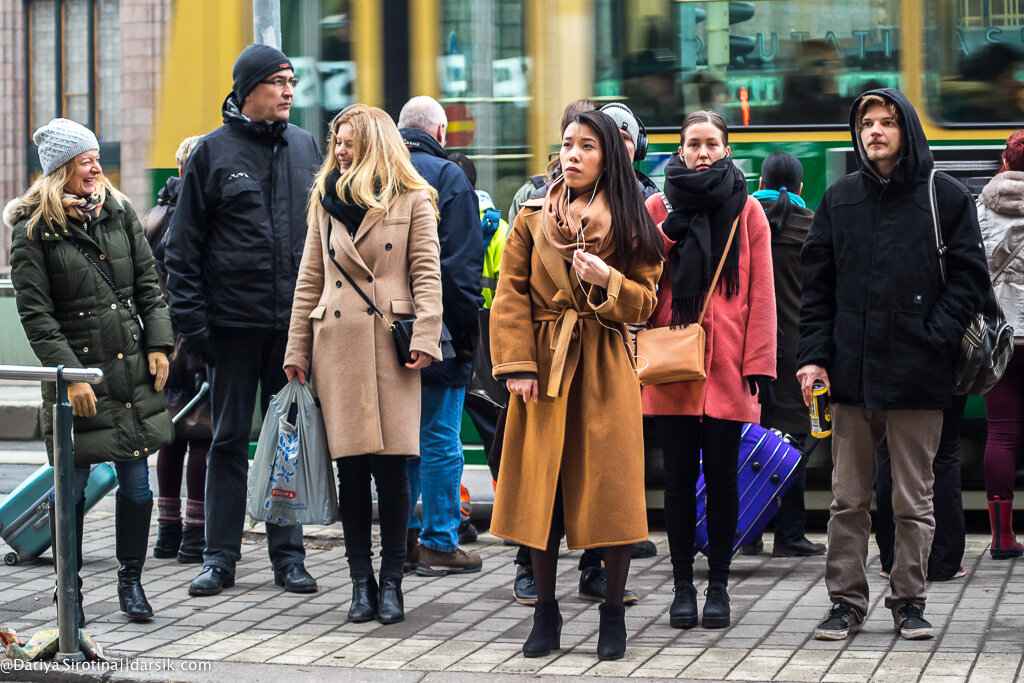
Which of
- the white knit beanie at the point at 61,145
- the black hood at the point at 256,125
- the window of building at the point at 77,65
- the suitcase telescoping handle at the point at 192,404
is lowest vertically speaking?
the suitcase telescoping handle at the point at 192,404

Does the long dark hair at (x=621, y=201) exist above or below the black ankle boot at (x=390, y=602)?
above

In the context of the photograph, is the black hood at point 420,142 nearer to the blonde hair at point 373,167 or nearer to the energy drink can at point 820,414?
the blonde hair at point 373,167

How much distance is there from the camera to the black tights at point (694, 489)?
5859 millimetres

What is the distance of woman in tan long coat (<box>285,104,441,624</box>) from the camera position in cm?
598

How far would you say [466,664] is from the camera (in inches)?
210

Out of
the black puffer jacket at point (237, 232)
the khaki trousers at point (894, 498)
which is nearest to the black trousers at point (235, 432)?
the black puffer jacket at point (237, 232)

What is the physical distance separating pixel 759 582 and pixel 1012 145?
2280 millimetres

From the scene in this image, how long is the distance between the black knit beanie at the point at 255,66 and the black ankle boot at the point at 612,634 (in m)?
2.78

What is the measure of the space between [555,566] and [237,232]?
2.16 m

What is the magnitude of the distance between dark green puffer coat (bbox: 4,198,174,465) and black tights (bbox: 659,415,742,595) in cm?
203

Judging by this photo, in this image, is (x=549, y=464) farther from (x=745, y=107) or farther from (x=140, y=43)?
(x=140, y=43)

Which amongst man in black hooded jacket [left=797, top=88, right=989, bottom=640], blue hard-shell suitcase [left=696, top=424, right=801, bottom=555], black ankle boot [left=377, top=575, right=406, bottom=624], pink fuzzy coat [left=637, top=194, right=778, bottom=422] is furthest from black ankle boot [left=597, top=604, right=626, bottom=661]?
blue hard-shell suitcase [left=696, top=424, right=801, bottom=555]

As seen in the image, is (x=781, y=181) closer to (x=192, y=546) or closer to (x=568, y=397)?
(x=568, y=397)

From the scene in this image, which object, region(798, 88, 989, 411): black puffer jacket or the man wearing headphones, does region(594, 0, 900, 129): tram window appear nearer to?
the man wearing headphones
